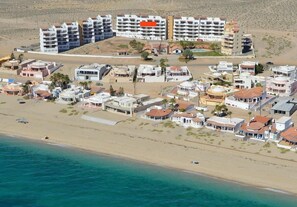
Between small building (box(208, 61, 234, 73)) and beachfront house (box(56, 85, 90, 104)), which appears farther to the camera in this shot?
small building (box(208, 61, 234, 73))

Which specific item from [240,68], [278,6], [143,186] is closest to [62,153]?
[143,186]

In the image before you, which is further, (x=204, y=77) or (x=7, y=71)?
(x=7, y=71)

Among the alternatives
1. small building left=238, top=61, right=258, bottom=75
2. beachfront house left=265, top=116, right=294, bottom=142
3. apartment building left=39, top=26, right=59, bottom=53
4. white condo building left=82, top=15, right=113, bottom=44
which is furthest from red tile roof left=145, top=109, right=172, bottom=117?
white condo building left=82, top=15, right=113, bottom=44

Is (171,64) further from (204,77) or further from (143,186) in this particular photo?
(143,186)

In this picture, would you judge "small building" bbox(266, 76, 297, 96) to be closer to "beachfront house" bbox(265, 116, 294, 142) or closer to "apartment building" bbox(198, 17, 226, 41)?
"beachfront house" bbox(265, 116, 294, 142)

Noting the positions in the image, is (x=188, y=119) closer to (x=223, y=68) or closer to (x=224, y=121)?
(x=224, y=121)

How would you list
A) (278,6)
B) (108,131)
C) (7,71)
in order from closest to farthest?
1. (108,131)
2. (7,71)
3. (278,6)

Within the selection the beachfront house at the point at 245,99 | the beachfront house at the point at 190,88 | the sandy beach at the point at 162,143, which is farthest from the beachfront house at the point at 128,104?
the beachfront house at the point at 245,99

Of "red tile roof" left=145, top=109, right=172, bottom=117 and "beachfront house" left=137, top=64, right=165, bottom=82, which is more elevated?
"beachfront house" left=137, top=64, right=165, bottom=82
